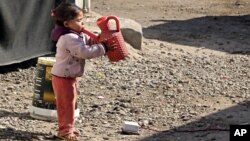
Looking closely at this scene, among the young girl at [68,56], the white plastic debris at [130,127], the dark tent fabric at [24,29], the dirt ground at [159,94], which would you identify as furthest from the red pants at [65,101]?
the dark tent fabric at [24,29]

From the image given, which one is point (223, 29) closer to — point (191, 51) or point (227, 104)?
point (191, 51)

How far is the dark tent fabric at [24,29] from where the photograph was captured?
373 inches

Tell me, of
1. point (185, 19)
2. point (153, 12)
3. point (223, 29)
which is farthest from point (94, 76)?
point (153, 12)

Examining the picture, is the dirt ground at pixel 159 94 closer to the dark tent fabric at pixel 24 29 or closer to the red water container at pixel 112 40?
the dark tent fabric at pixel 24 29

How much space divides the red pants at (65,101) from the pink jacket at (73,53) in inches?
3.0

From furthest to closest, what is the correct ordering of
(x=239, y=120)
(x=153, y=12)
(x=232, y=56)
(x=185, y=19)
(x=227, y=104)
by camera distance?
(x=153, y=12)
(x=185, y=19)
(x=232, y=56)
(x=227, y=104)
(x=239, y=120)

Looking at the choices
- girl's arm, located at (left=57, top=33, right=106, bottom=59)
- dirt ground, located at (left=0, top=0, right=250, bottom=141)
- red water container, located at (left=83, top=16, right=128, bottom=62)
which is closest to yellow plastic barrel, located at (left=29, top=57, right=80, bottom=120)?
dirt ground, located at (left=0, top=0, right=250, bottom=141)

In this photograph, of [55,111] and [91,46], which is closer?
[91,46]

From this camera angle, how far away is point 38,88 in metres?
7.45

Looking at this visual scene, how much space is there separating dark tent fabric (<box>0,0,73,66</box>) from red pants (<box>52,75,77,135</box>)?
2.75m

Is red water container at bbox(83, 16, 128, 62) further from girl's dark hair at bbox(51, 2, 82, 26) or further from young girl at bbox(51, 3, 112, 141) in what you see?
girl's dark hair at bbox(51, 2, 82, 26)

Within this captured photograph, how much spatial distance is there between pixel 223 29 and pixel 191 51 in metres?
3.75

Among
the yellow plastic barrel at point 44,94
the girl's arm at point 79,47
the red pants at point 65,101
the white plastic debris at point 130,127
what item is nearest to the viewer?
the girl's arm at point 79,47

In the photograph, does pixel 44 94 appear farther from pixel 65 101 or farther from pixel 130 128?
pixel 130 128
